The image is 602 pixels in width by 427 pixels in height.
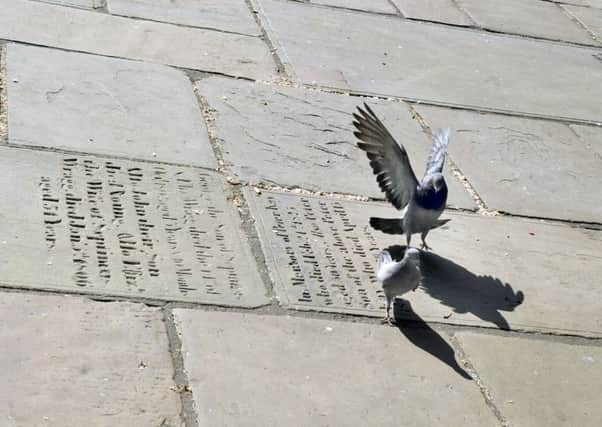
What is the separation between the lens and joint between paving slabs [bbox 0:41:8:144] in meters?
5.00

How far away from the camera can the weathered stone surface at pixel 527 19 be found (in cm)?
820

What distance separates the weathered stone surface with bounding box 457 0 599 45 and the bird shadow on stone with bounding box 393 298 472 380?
14.6 feet

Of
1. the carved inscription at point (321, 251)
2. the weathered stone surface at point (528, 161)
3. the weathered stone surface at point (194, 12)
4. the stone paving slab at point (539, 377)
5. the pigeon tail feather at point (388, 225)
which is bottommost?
the weathered stone surface at point (194, 12)

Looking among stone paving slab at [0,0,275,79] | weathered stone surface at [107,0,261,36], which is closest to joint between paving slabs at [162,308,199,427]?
stone paving slab at [0,0,275,79]

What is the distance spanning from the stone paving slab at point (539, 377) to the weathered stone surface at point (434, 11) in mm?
4347

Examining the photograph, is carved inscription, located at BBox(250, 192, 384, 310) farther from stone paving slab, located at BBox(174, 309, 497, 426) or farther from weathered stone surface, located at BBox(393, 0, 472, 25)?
weathered stone surface, located at BBox(393, 0, 472, 25)

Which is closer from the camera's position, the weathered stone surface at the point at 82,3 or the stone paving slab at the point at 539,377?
the stone paving slab at the point at 539,377

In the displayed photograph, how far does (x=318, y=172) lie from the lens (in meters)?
5.28

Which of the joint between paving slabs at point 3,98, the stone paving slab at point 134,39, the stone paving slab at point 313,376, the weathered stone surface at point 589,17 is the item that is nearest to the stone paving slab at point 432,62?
the stone paving slab at point 134,39

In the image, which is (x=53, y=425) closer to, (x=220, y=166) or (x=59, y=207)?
(x=59, y=207)

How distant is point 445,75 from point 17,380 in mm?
4352

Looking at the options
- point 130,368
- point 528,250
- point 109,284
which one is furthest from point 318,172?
point 130,368

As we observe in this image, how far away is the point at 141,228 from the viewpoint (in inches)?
174

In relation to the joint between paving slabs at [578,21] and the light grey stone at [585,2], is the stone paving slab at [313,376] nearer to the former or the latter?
the joint between paving slabs at [578,21]
